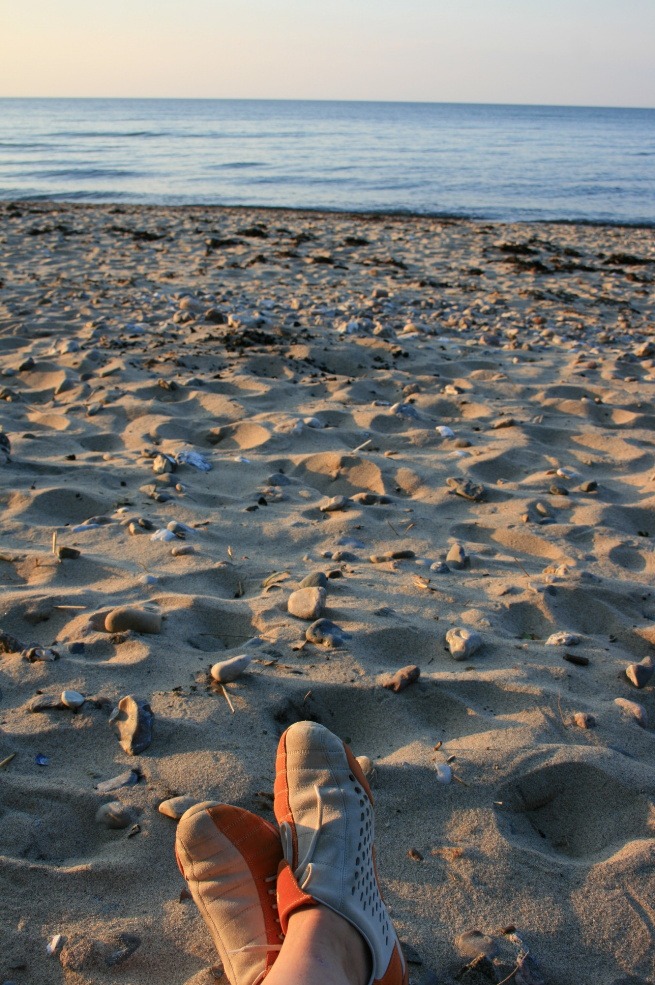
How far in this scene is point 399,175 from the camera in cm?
1970

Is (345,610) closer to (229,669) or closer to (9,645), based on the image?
(229,669)

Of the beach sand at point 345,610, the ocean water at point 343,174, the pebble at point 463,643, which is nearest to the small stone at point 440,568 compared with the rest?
the beach sand at point 345,610

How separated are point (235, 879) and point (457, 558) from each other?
4.72 feet

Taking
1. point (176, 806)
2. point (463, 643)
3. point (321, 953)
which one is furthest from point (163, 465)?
point (321, 953)

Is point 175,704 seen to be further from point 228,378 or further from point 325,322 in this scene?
point 325,322

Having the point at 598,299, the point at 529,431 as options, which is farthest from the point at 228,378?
the point at 598,299

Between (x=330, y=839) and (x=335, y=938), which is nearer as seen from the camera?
(x=335, y=938)

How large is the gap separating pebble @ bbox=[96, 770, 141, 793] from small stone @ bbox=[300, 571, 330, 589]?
873 millimetres

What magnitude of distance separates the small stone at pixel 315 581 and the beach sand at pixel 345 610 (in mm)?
40

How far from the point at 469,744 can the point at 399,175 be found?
20.5 metres

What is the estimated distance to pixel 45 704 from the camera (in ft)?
5.78

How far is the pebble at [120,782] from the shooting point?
1.56m

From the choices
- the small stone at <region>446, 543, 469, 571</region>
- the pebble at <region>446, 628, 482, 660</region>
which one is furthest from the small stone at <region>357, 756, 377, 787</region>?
the small stone at <region>446, 543, 469, 571</region>

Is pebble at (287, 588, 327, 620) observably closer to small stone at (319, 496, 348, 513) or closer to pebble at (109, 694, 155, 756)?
pebble at (109, 694, 155, 756)
